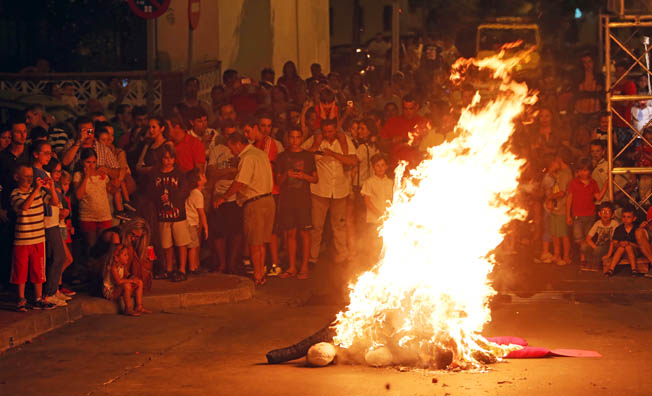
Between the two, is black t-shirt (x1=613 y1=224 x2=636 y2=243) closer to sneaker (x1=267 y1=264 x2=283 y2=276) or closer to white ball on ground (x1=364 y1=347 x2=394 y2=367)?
sneaker (x1=267 y1=264 x2=283 y2=276)

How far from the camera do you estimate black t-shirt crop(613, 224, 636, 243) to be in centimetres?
1405

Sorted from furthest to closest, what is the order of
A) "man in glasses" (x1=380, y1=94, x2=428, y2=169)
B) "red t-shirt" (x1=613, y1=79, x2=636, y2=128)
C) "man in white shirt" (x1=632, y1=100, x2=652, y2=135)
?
"man in white shirt" (x1=632, y1=100, x2=652, y2=135) < "red t-shirt" (x1=613, y1=79, x2=636, y2=128) < "man in glasses" (x1=380, y1=94, x2=428, y2=169)

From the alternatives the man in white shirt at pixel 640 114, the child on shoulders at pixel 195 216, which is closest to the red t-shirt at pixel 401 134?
the child on shoulders at pixel 195 216

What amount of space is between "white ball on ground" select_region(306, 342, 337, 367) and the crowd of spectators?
3.51 m

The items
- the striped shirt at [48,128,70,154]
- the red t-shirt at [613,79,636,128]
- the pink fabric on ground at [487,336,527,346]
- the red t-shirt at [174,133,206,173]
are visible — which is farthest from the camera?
the red t-shirt at [613,79,636,128]

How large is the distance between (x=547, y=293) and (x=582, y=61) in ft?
22.4

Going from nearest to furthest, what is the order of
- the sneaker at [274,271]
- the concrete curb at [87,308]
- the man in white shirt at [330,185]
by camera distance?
the concrete curb at [87,308] < the sneaker at [274,271] < the man in white shirt at [330,185]

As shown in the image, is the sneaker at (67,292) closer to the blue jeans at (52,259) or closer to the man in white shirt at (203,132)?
the blue jeans at (52,259)

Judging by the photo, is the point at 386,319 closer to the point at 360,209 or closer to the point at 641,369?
the point at 641,369

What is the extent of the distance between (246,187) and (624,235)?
17.4 feet

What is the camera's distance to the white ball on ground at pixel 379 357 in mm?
8570

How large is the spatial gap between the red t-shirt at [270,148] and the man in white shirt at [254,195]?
0.51 metres

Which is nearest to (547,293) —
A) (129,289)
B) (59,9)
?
(129,289)

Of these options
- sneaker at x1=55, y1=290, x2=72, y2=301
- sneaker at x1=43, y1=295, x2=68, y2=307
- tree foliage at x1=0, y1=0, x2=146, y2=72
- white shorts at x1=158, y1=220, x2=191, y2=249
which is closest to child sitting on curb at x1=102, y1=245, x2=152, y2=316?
sneaker at x1=55, y1=290, x2=72, y2=301
